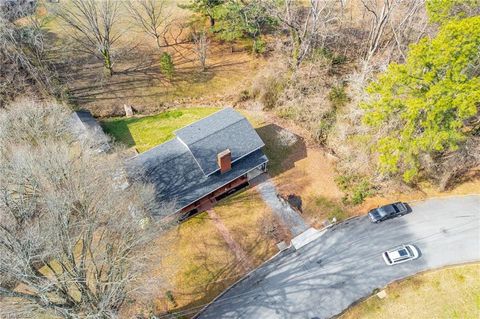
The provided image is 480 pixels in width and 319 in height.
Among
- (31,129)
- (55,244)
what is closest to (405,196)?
(55,244)

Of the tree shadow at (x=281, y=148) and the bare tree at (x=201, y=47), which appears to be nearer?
the tree shadow at (x=281, y=148)

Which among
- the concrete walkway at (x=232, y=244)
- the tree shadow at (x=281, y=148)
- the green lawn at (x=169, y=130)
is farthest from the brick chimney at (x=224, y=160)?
the green lawn at (x=169, y=130)

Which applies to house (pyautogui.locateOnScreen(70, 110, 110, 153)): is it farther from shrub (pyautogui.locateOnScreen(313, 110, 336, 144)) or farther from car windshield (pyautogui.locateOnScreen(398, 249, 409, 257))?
car windshield (pyautogui.locateOnScreen(398, 249, 409, 257))

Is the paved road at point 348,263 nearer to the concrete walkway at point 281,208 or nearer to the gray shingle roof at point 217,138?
the concrete walkway at point 281,208

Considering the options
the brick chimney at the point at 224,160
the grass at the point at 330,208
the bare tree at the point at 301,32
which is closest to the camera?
the brick chimney at the point at 224,160

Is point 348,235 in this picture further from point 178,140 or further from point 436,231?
point 178,140
